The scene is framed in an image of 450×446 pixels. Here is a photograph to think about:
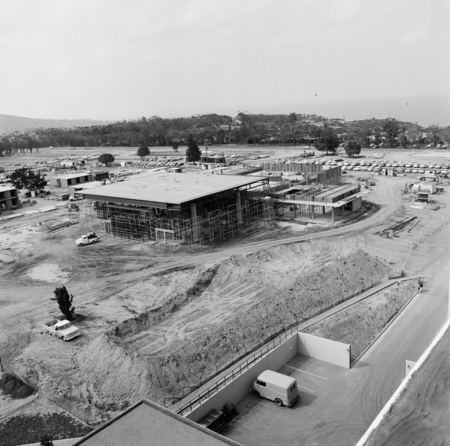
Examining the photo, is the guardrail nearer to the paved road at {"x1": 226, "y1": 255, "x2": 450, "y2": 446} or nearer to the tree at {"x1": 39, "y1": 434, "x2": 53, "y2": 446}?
the paved road at {"x1": 226, "y1": 255, "x2": 450, "y2": 446}

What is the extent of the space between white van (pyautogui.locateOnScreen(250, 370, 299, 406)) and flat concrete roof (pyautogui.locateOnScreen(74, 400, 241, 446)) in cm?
333

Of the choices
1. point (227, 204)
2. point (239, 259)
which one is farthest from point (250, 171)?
point (239, 259)

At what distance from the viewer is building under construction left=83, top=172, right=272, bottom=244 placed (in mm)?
23375

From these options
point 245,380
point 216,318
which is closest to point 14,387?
point 245,380

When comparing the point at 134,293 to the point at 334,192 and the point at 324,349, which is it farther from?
the point at 334,192

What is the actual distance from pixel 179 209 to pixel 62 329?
10205 mm

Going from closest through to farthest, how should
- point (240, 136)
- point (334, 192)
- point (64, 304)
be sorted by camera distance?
point (64, 304), point (334, 192), point (240, 136)

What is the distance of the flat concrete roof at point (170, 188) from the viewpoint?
23766 mm

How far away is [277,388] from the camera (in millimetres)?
9969

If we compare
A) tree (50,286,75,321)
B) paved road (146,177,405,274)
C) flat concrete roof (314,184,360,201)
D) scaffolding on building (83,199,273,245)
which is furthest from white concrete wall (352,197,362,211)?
tree (50,286,75,321)

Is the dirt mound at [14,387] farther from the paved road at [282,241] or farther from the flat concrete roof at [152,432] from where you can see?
the paved road at [282,241]

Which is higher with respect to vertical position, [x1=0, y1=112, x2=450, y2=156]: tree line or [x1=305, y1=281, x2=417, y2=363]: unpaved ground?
[x1=0, y1=112, x2=450, y2=156]: tree line

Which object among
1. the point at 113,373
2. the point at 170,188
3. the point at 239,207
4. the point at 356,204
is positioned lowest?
the point at 113,373

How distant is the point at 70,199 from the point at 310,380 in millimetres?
29496
